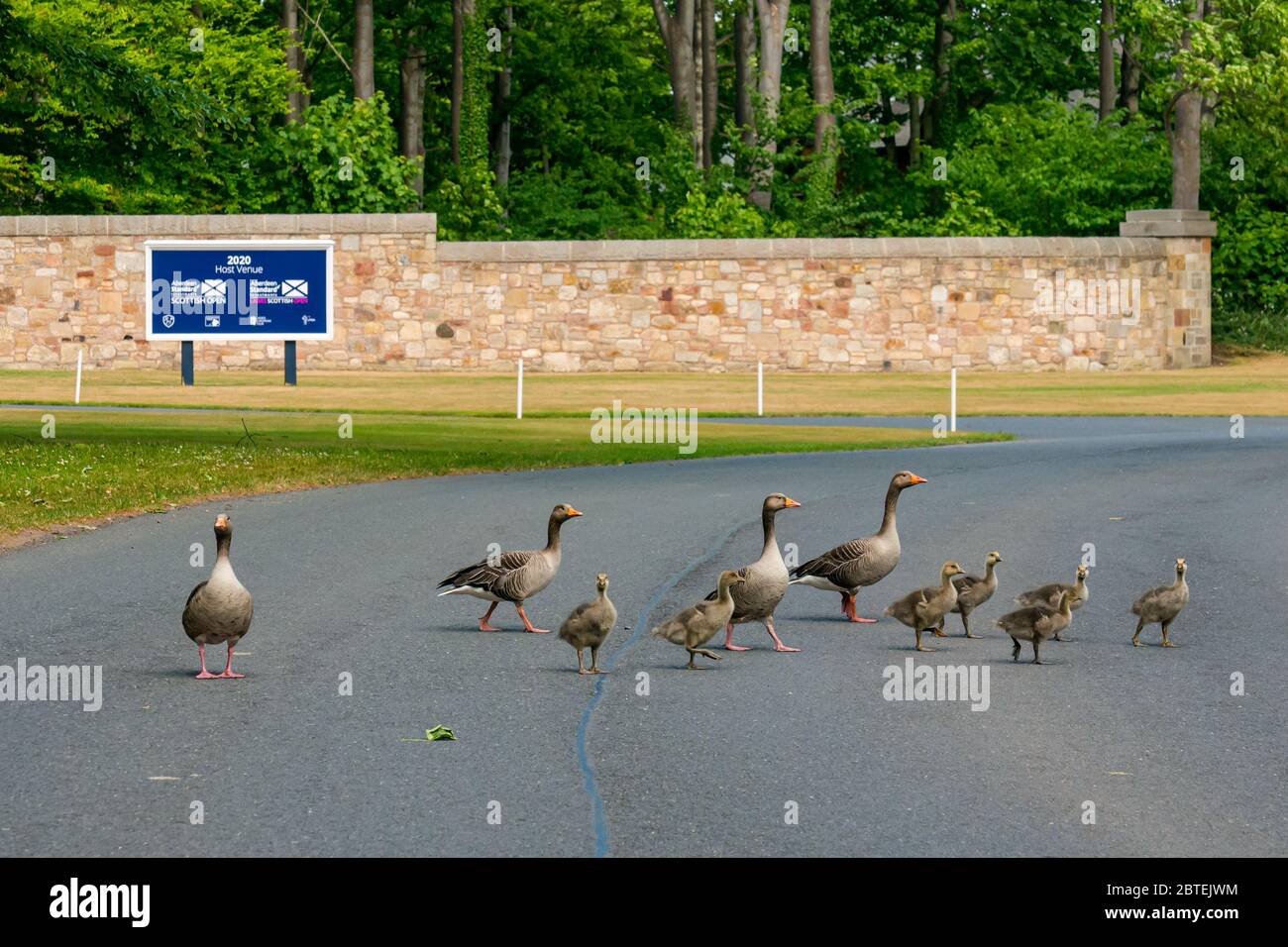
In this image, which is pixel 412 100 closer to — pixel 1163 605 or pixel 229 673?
pixel 1163 605

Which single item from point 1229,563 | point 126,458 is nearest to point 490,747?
point 1229,563

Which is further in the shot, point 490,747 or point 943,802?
point 490,747

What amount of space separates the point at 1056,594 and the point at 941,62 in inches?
2184

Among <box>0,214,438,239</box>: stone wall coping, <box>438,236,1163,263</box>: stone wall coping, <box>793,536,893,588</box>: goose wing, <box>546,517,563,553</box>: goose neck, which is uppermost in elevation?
<box>0,214,438,239</box>: stone wall coping

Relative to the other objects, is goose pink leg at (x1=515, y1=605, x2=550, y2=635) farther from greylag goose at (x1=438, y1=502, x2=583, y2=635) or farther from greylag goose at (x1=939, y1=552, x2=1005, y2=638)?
greylag goose at (x1=939, y1=552, x2=1005, y2=638)

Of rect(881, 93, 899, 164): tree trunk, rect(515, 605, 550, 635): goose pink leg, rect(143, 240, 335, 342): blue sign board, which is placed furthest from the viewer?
rect(881, 93, 899, 164): tree trunk

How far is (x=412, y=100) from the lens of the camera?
64.4 m

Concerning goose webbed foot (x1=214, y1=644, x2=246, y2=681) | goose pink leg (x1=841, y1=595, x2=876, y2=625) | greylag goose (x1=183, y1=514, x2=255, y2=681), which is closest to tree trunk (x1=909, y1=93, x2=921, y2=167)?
goose pink leg (x1=841, y1=595, x2=876, y2=625)

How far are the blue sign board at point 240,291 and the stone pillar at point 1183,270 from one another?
18.9 meters

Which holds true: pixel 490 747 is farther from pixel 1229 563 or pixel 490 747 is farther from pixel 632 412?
pixel 632 412

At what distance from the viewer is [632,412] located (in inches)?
1410

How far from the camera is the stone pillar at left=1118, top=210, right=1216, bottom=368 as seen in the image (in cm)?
4550

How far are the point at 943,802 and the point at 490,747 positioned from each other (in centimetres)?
223

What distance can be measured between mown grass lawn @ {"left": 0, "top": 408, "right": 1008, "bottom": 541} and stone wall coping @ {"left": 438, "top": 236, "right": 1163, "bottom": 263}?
37.2 feet
